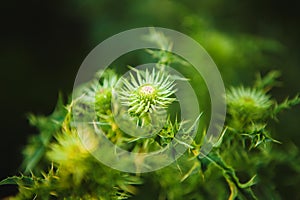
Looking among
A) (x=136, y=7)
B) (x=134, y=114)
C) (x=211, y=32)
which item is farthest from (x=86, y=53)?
(x=134, y=114)

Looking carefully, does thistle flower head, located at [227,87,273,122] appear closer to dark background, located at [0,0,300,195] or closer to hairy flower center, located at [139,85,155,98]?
hairy flower center, located at [139,85,155,98]

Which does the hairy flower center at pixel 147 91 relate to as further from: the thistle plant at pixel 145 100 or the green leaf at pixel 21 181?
the green leaf at pixel 21 181

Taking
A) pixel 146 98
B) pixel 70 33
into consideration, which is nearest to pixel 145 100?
pixel 146 98

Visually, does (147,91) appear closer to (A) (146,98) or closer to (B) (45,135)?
(A) (146,98)

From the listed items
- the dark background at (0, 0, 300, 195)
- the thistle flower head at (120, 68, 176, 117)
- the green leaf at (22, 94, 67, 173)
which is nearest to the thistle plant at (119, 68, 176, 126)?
the thistle flower head at (120, 68, 176, 117)

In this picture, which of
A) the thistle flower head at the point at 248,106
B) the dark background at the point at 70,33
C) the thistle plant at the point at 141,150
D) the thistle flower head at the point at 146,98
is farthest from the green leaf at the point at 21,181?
the dark background at the point at 70,33
